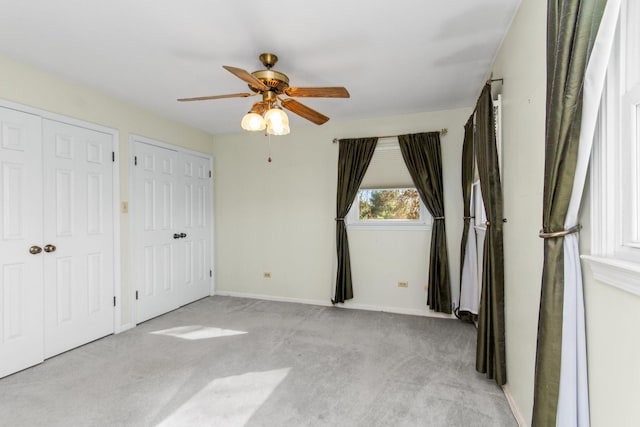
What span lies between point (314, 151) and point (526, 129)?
284 centimetres

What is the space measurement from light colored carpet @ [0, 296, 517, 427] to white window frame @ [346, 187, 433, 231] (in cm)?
118

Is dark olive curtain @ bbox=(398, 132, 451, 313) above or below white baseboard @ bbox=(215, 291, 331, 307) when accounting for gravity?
above

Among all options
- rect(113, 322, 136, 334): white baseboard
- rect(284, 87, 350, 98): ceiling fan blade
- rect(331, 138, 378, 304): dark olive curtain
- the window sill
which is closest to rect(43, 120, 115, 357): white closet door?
rect(113, 322, 136, 334): white baseboard

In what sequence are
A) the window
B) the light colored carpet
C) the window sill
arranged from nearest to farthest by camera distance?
the window sill
the light colored carpet
the window

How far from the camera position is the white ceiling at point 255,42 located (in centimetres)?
183

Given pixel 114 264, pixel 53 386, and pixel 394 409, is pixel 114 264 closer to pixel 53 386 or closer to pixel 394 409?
pixel 53 386

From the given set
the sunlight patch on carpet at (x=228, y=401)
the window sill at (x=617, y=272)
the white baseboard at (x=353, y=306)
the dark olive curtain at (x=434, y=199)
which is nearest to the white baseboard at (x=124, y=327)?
the white baseboard at (x=353, y=306)

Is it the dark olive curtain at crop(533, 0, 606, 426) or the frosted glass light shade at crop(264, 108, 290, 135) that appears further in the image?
the frosted glass light shade at crop(264, 108, 290, 135)

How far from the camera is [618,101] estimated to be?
3.24ft

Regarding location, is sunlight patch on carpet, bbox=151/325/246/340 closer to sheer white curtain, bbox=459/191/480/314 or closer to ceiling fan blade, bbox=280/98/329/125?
ceiling fan blade, bbox=280/98/329/125

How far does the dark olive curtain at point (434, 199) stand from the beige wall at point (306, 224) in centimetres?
14

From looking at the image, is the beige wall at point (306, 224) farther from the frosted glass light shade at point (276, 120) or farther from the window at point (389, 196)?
the frosted glass light shade at point (276, 120)

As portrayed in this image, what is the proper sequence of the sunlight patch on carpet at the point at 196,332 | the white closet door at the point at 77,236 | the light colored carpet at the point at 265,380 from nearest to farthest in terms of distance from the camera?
1. the light colored carpet at the point at 265,380
2. the white closet door at the point at 77,236
3. the sunlight patch on carpet at the point at 196,332

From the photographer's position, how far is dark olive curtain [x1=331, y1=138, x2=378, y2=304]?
3863 millimetres
